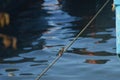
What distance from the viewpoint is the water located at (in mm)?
7273

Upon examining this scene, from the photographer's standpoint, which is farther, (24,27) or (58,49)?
(24,27)

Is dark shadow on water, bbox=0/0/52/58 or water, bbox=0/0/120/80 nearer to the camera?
water, bbox=0/0/120/80

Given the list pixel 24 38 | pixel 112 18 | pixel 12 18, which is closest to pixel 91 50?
pixel 24 38

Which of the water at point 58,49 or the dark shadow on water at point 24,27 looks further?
the dark shadow on water at point 24,27

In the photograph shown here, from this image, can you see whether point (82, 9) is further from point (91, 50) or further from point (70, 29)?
point (91, 50)

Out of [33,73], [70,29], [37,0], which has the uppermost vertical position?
[37,0]

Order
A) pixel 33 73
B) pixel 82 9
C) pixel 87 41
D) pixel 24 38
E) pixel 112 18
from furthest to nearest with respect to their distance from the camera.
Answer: pixel 82 9, pixel 112 18, pixel 24 38, pixel 87 41, pixel 33 73

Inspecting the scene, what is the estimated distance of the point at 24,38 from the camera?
33.4 feet

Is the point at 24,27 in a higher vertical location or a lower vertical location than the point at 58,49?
higher

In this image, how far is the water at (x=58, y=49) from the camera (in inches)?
286

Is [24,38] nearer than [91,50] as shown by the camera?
No

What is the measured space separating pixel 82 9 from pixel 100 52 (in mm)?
5236

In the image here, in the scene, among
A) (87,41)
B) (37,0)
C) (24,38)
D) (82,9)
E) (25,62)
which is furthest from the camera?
(37,0)

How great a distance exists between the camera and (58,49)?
894cm
